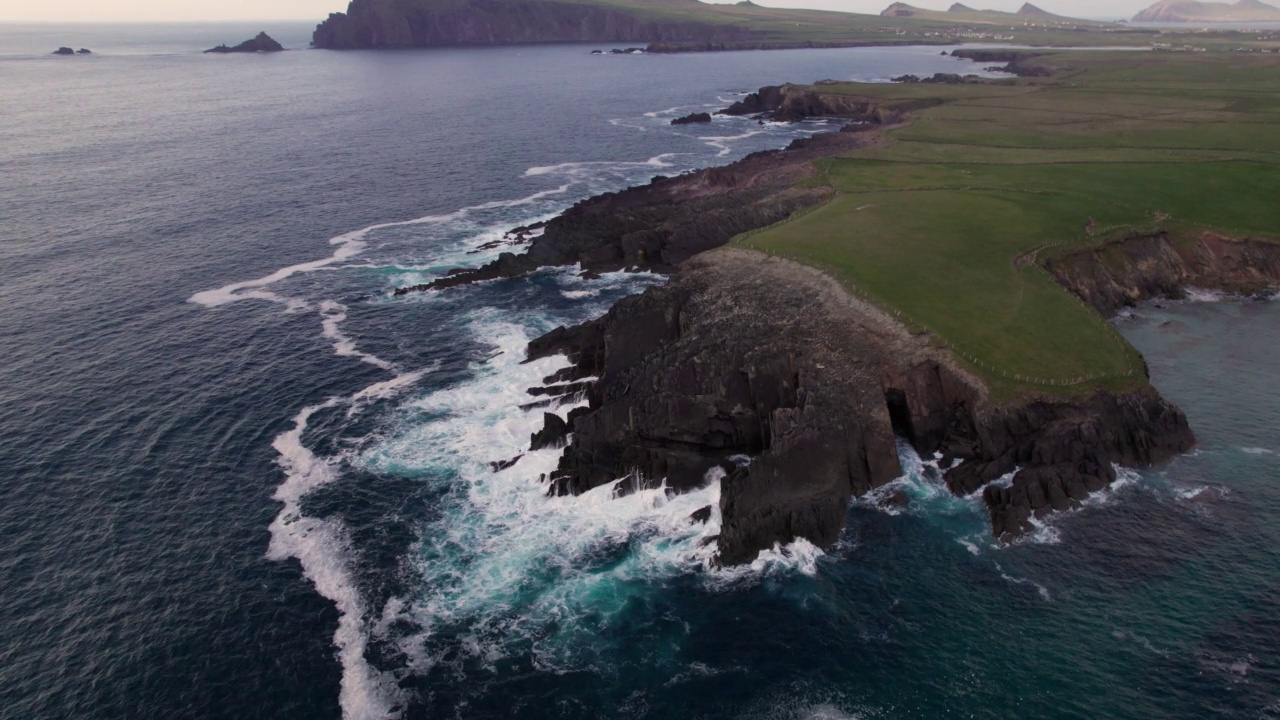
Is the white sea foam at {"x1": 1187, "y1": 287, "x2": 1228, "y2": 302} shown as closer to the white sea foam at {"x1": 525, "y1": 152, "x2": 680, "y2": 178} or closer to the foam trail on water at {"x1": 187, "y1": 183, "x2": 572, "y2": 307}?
the white sea foam at {"x1": 525, "y1": 152, "x2": 680, "y2": 178}

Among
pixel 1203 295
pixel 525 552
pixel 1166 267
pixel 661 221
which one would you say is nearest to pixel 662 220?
pixel 661 221

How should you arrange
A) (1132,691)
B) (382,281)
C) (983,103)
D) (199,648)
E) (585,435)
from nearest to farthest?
(1132,691), (199,648), (585,435), (382,281), (983,103)

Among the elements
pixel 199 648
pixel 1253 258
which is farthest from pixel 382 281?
pixel 1253 258

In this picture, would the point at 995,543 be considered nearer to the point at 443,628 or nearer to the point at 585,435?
the point at 585,435

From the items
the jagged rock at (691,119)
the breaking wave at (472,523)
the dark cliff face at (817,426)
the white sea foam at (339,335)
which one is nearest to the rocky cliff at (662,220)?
the white sea foam at (339,335)

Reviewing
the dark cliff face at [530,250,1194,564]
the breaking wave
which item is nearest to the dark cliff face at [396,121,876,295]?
the breaking wave

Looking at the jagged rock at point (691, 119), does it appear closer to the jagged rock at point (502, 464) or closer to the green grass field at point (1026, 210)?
the green grass field at point (1026, 210)
